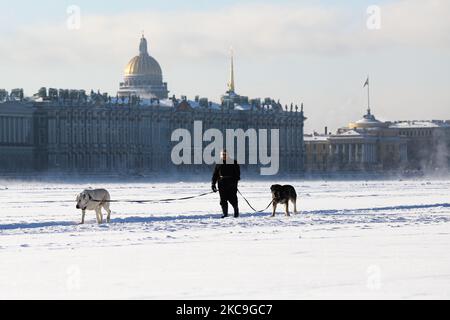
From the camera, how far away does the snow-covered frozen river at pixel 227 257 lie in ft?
48.1

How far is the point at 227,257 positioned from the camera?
1838 centimetres

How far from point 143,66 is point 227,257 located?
462 ft

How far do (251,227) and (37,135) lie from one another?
4294 inches

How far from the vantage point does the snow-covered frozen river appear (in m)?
14.7

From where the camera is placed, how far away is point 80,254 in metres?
19.0

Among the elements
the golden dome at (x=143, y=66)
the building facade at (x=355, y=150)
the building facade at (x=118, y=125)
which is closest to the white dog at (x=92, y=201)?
the building facade at (x=118, y=125)

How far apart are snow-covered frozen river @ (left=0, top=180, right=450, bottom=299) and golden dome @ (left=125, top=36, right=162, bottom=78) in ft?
423

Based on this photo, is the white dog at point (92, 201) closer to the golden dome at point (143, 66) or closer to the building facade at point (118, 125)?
the building facade at point (118, 125)

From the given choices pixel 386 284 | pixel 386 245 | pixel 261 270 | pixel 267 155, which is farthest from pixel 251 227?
pixel 267 155

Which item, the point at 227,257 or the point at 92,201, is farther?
the point at 92,201

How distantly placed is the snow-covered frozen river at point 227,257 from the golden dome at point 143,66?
129 meters

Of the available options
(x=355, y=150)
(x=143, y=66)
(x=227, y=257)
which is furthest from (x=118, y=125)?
(x=227, y=257)

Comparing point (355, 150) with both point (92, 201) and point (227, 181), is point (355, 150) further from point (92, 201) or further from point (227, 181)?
point (92, 201)

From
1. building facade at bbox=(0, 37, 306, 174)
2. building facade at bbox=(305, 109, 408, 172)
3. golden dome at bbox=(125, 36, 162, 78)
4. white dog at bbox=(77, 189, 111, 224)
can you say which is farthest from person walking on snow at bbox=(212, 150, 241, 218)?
building facade at bbox=(305, 109, 408, 172)
